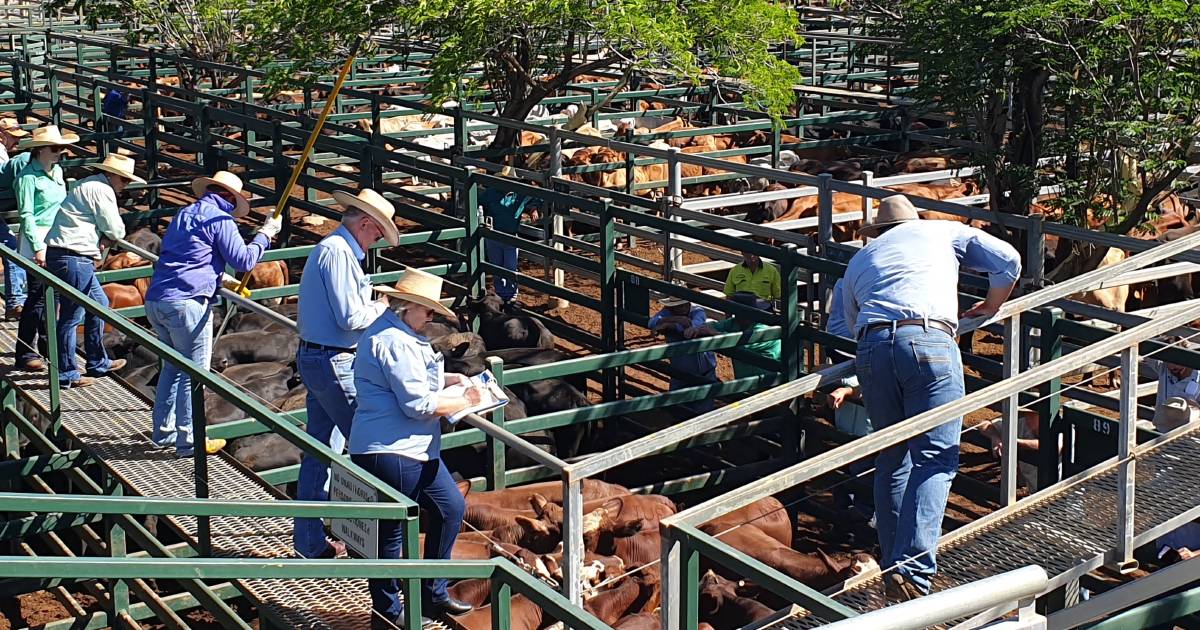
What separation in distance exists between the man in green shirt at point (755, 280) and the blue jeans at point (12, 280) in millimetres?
4947

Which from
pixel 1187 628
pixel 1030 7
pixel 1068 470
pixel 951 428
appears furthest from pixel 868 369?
pixel 1030 7

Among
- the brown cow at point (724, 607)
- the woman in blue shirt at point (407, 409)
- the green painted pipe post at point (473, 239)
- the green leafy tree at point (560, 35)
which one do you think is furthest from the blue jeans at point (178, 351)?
the green leafy tree at point (560, 35)

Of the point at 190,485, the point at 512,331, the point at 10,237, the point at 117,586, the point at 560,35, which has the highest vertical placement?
the point at 560,35

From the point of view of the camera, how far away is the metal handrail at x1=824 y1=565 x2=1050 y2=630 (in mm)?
2932

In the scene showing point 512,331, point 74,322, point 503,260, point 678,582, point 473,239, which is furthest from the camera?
point 503,260

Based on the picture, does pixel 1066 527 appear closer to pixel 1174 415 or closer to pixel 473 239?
pixel 1174 415

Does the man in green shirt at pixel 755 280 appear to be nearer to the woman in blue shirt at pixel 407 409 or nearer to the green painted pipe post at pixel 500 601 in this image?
the woman in blue shirt at pixel 407 409

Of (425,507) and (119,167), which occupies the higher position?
(119,167)

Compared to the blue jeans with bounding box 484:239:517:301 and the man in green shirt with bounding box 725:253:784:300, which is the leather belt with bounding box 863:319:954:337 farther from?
the blue jeans with bounding box 484:239:517:301

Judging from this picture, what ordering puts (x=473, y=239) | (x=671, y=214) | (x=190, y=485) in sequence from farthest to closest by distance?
(x=671, y=214) < (x=473, y=239) < (x=190, y=485)

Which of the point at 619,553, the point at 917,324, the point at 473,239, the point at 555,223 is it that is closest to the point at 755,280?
the point at 473,239

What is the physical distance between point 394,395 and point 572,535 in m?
1.08

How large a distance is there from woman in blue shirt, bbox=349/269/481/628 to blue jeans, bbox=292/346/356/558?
Answer: 587 millimetres

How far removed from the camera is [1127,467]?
18.5 feet
